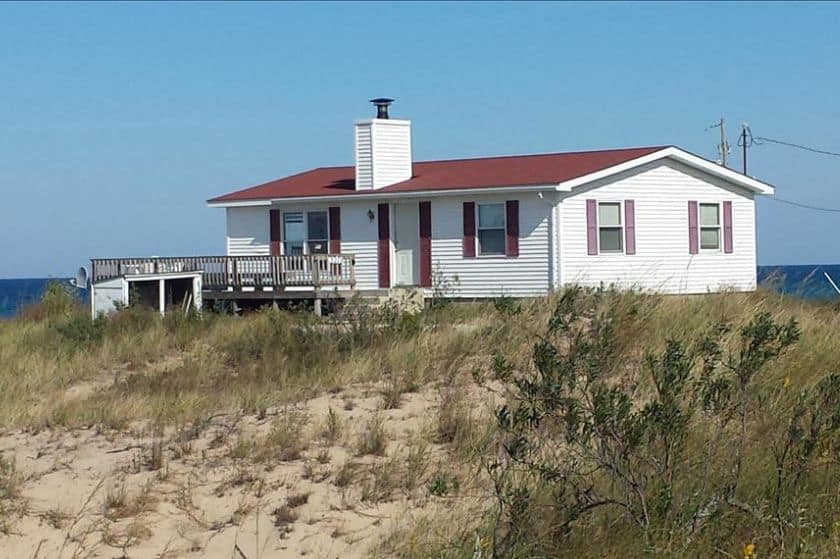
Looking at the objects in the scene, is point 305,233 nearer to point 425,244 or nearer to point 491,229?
point 425,244

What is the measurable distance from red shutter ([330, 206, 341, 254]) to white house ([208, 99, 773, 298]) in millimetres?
29

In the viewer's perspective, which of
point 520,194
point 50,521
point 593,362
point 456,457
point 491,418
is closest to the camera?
point 593,362

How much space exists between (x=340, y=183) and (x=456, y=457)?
2236 centimetres

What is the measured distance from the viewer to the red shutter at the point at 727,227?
3100cm

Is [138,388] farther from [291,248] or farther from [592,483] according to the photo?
[291,248]

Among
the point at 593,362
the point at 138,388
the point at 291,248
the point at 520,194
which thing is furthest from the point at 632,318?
the point at 291,248

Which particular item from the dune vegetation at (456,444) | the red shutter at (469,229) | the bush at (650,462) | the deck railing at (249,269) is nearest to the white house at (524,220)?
the red shutter at (469,229)

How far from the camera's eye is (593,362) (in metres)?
8.70

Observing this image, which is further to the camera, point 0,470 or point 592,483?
point 0,470

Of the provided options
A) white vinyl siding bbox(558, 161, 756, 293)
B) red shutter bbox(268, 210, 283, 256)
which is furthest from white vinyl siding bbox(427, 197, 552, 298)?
red shutter bbox(268, 210, 283, 256)

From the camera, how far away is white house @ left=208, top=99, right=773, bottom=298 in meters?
28.6

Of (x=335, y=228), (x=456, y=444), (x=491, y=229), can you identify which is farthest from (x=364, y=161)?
(x=456, y=444)

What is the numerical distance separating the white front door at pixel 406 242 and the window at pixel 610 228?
429 centimetres

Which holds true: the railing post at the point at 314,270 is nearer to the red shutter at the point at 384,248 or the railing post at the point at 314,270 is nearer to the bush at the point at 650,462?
the red shutter at the point at 384,248
